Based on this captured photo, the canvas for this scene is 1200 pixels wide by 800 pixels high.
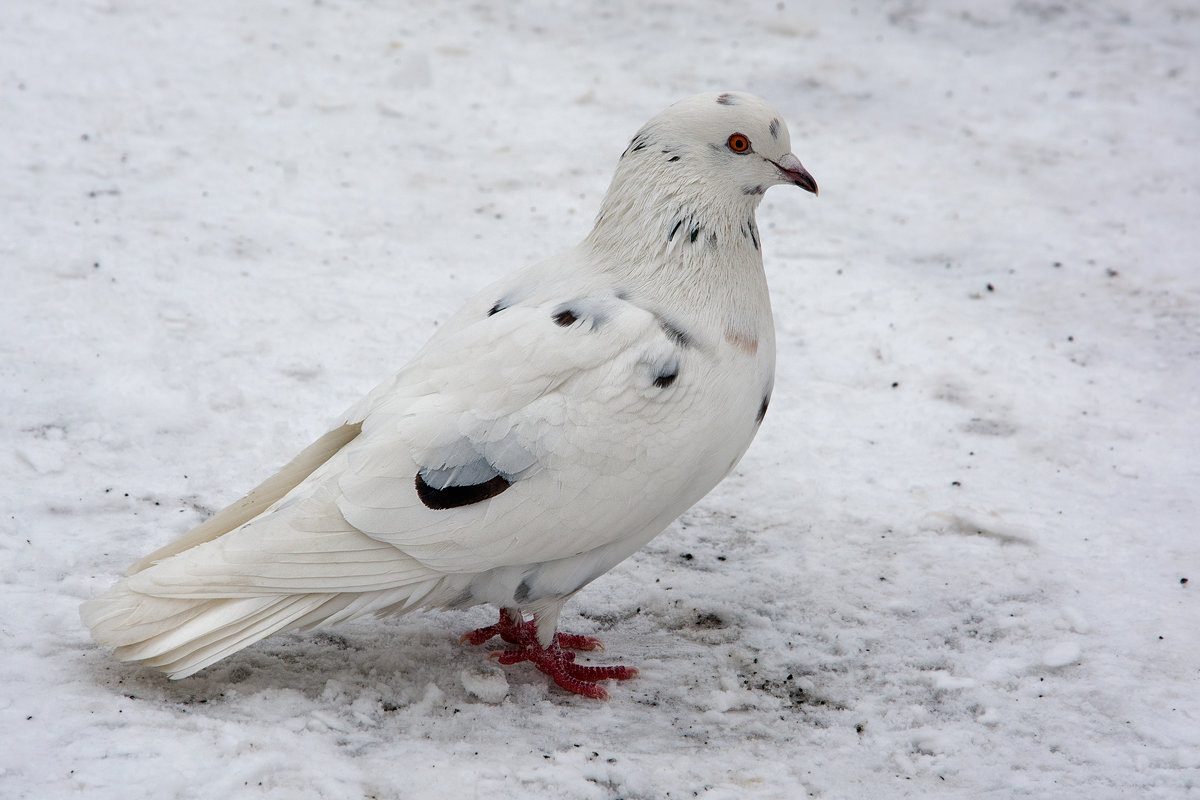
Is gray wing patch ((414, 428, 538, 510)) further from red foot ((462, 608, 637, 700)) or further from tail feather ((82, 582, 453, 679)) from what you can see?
red foot ((462, 608, 637, 700))

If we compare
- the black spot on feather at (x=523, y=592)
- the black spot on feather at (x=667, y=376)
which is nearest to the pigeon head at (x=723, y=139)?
the black spot on feather at (x=667, y=376)

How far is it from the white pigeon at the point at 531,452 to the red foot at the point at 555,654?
0.04 m

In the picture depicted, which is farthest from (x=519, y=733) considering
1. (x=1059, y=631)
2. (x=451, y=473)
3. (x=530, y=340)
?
(x=1059, y=631)

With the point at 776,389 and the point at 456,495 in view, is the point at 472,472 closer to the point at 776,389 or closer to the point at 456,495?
the point at 456,495

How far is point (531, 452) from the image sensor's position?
8.38ft

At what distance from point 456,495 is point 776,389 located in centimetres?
196

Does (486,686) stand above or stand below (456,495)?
below

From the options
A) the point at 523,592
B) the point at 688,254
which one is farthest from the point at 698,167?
the point at 523,592

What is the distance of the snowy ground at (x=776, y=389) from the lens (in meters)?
2.63

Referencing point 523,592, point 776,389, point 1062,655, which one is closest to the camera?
point 523,592

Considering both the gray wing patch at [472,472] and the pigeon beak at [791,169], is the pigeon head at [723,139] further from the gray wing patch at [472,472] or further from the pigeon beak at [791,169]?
the gray wing patch at [472,472]

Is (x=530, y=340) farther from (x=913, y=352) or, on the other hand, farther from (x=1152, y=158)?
(x=1152, y=158)

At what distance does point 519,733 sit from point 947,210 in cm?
366

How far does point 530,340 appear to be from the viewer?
2646 millimetres
